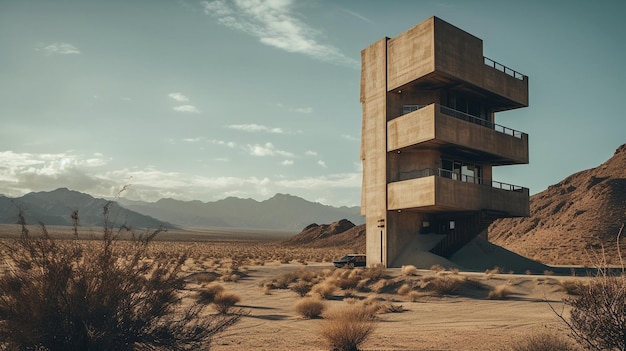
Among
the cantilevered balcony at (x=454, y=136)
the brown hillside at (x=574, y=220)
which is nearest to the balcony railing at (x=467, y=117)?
the cantilevered balcony at (x=454, y=136)

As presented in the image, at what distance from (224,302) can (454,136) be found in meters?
22.8

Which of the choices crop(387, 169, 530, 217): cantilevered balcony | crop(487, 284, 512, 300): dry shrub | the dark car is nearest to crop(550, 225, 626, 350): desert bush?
crop(487, 284, 512, 300): dry shrub

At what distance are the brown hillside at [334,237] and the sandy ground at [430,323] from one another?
66.9 metres

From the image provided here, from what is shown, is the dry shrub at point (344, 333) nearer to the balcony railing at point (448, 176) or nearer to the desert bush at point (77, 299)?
the desert bush at point (77, 299)

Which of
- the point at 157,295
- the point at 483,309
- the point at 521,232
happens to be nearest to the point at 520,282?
the point at 483,309

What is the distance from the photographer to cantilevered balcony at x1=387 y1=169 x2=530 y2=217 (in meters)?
36.5

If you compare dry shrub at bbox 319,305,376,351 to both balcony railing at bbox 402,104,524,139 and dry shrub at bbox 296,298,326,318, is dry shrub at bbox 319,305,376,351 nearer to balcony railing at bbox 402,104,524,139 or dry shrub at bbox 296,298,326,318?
dry shrub at bbox 296,298,326,318

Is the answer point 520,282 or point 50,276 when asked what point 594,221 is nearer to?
point 520,282

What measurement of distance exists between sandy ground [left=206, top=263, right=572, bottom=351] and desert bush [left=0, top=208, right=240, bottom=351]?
12.1ft

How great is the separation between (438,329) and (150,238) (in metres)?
9.61

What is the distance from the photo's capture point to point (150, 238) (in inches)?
377

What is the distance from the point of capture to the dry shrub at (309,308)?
1842 centimetres

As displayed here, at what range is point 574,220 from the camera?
7494 centimetres

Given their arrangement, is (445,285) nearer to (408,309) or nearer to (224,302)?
(408,309)
